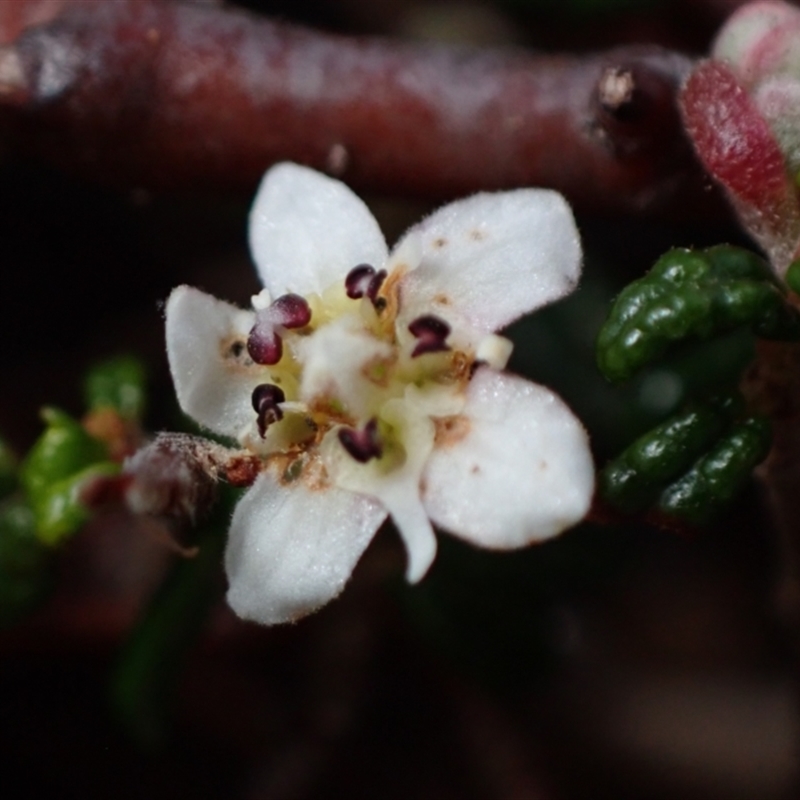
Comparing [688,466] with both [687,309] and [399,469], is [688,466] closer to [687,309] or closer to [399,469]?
[687,309]

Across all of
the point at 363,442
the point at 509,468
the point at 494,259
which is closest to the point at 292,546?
the point at 363,442

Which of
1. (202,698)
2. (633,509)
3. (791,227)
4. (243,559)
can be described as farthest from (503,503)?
(202,698)

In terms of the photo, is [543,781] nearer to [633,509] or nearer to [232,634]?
[232,634]

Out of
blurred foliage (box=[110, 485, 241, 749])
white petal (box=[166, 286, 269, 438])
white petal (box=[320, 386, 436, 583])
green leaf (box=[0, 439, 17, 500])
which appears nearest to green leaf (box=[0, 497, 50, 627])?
green leaf (box=[0, 439, 17, 500])

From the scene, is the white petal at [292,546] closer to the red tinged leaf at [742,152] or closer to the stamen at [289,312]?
the stamen at [289,312]

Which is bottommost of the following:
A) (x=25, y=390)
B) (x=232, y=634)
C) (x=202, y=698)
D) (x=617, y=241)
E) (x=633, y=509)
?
(x=202, y=698)

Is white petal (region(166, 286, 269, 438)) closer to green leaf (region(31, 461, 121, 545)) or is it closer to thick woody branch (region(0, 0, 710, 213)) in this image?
green leaf (region(31, 461, 121, 545))
